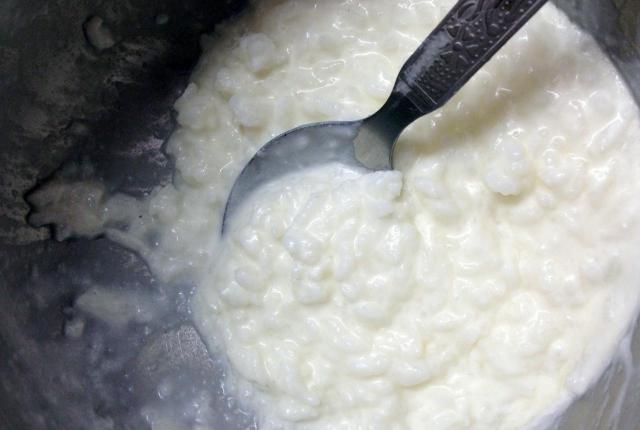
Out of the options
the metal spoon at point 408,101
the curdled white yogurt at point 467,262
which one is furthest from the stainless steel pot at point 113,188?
the metal spoon at point 408,101

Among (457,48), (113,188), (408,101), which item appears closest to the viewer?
(457,48)

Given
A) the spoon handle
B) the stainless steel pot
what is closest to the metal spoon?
the spoon handle

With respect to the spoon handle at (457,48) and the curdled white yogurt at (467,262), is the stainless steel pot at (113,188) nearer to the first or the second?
the curdled white yogurt at (467,262)

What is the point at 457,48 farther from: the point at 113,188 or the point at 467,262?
the point at 113,188

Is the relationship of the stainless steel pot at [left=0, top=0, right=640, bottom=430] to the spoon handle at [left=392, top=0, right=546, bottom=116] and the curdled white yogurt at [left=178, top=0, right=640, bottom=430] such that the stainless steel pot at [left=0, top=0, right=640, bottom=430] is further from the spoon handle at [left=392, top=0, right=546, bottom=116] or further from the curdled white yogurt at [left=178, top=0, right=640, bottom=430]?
the spoon handle at [left=392, top=0, right=546, bottom=116]

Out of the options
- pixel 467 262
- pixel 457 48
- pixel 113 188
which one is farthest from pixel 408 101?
pixel 113 188

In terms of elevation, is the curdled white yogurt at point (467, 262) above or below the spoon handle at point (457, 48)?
below
